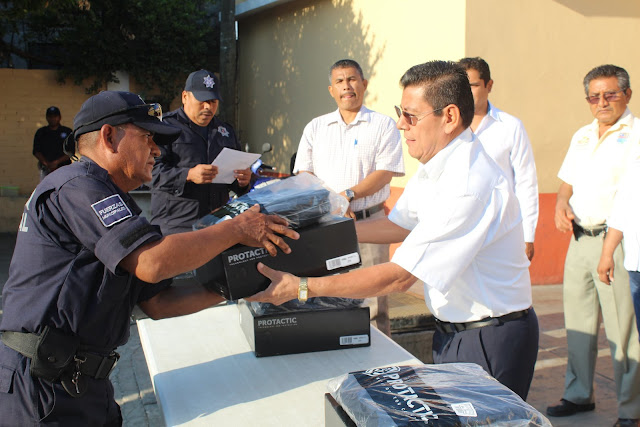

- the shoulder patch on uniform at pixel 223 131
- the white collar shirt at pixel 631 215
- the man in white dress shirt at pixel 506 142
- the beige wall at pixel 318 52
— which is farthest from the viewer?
the beige wall at pixel 318 52

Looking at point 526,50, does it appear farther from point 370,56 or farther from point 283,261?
point 283,261

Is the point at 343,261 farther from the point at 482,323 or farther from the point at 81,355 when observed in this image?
the point at 81,355

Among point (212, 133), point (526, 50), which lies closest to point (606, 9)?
point (526, 50)

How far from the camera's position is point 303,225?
2.18 metres

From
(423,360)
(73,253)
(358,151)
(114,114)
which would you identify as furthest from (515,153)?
(73,253)

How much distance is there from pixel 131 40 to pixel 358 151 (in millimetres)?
10257

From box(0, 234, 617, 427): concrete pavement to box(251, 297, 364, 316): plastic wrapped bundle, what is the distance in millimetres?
1575

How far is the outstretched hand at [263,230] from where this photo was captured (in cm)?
201

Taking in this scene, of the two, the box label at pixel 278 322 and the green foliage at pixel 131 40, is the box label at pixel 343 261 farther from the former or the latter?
the green foliage at pixel 131 40

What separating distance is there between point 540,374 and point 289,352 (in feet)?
9.03

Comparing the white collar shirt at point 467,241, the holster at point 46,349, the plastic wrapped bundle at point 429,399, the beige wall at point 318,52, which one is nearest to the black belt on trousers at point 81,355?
the holster at point 46,349

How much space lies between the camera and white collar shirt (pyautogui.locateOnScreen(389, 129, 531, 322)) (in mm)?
1885

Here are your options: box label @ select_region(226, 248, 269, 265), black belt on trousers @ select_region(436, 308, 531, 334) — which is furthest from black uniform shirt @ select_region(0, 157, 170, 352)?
black belt on trousers @ select_region(436, 308, 531, 334)

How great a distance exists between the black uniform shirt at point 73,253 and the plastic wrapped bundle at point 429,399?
2.47 feet
